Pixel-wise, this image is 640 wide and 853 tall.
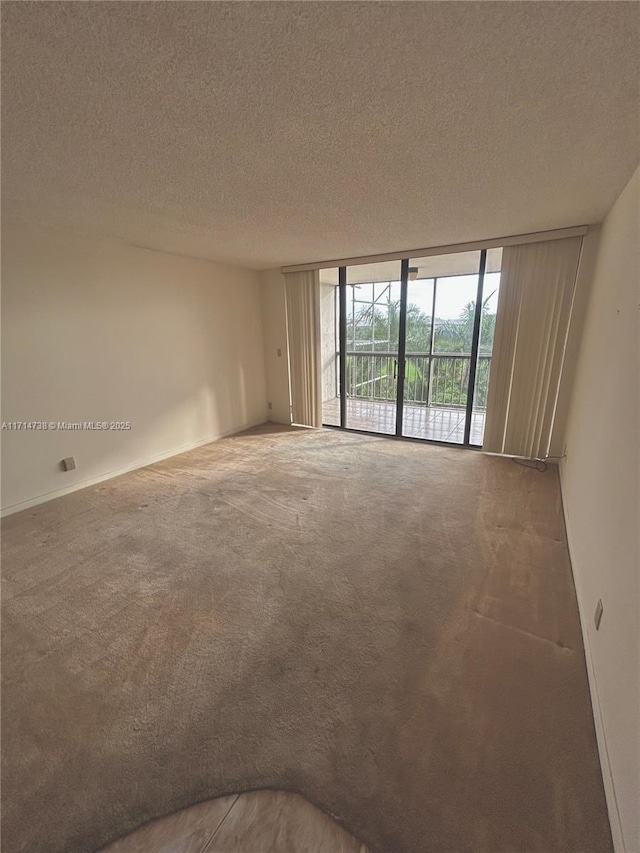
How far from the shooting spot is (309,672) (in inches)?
61.7

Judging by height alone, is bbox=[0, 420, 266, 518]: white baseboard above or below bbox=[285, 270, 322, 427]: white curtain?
below

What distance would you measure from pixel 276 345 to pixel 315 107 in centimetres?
399

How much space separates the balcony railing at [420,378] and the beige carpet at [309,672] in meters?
3.19

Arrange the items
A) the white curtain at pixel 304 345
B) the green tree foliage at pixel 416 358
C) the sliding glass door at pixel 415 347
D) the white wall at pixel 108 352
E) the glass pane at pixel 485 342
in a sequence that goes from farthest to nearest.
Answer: the green tree foliage at pixel 416 358, the white curtain at pixel 304 345, the sliding glass door at pixel 415 347, the glass pane at pixel 485 342, the white wall at pixel 108 352

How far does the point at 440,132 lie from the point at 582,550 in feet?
7.43

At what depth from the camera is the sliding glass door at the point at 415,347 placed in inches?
181

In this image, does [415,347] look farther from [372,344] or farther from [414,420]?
[414,420]

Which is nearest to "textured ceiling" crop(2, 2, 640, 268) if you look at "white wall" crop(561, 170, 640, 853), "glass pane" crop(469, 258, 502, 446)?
"white wall" crop(561, 170, 640, 853)

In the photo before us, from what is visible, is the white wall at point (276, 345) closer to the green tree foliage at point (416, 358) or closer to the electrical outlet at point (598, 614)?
the green tree foliage at point (416, 358)

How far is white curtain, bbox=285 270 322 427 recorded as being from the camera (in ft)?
15.7

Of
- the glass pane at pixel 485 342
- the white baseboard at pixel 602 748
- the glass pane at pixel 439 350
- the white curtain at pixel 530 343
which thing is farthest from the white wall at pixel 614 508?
the glass pane at pixel 439 350

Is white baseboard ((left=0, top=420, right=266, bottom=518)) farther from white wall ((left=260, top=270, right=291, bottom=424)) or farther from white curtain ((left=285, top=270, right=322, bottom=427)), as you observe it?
white curtain ((left=285, top=270, right=322, bottom=427))

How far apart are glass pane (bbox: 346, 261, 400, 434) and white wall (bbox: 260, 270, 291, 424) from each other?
1.28m

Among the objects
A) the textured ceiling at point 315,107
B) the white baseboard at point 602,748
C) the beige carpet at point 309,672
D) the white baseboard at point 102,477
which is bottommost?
the beige carpet at point 309,672
